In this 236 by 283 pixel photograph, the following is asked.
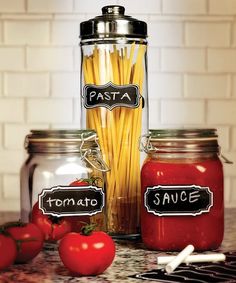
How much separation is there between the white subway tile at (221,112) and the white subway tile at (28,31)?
537 millimetres

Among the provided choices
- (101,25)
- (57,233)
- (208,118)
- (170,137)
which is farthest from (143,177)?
(208,118)

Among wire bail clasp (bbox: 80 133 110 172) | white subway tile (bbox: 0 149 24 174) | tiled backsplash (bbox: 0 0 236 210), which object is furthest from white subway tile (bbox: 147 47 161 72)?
wire bail clasp (bbox: 80 133 110 172)

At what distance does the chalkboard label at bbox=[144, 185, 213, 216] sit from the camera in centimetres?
149

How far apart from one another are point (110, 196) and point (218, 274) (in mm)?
396

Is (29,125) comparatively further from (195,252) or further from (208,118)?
(195,252)

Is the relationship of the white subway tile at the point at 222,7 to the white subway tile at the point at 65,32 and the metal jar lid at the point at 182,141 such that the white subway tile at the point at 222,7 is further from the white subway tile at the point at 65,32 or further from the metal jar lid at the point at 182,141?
the metal jar lid at the point at 182,141

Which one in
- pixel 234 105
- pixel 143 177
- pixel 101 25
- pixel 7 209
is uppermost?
pixel 101 25

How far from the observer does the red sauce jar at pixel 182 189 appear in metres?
1.50

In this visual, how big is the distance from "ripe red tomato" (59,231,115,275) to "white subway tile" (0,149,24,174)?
3.01 ft

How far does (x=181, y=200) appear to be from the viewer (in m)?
1.49

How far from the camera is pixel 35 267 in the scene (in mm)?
1413

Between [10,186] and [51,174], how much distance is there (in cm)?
75

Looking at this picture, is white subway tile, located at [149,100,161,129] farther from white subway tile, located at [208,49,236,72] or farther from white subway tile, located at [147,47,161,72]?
white subway tile, located at [208,49,236,72]

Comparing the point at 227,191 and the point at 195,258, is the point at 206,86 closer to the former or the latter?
the point at 227,191
